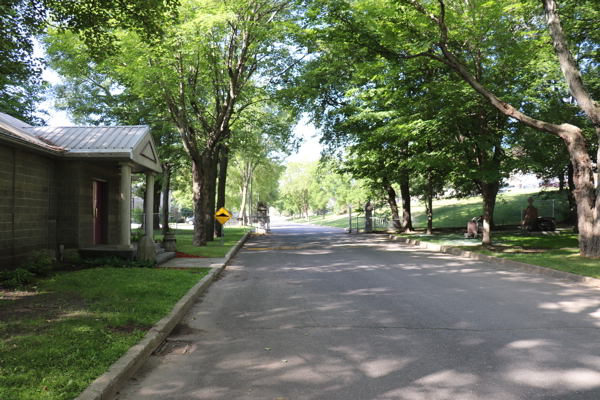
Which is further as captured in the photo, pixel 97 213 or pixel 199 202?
pixel 199 202

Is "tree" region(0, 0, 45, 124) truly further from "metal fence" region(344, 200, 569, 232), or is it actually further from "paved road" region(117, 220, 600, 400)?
"metal fence" region(344, 200, 569, 232)

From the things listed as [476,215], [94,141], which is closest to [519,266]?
→ [94,141]

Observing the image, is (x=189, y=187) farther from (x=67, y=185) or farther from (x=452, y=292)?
(x=452, y=292)

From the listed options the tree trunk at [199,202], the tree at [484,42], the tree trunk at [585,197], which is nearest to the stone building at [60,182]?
the tree trunk at [199,202]

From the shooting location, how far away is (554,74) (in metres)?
18.1

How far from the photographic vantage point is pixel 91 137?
1280 centimetres

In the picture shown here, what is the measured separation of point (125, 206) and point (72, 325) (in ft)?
25.5

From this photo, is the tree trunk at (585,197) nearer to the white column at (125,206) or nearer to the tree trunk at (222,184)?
the white column at (125,206)

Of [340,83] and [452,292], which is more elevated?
[340,83]

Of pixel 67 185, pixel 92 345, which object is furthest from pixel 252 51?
pixel 92 345

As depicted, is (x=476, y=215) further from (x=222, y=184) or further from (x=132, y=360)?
(x=132, y=360)

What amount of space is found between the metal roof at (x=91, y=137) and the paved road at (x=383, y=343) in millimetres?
5708

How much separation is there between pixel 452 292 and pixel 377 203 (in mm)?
25935

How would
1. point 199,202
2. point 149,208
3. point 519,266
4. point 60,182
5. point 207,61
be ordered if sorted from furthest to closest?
point 199,202 → point 207,61 → point 149,208 → point 60,182 → point 519,266
